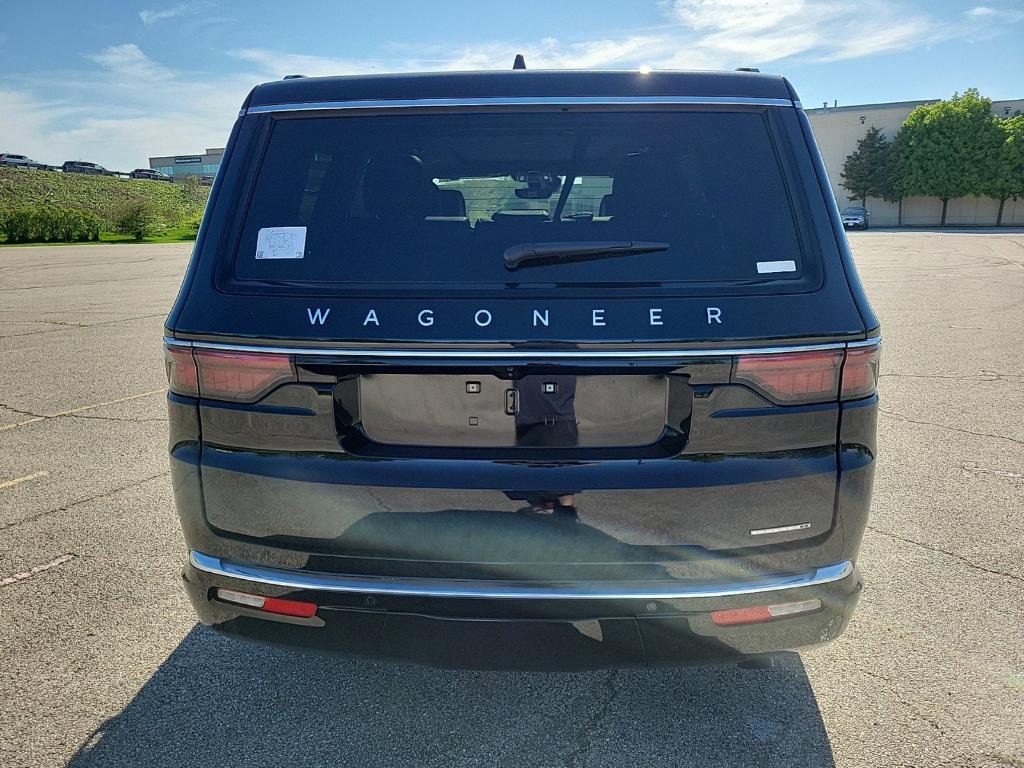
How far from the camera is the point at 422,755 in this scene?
2494 millimetres

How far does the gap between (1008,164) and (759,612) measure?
267 feet

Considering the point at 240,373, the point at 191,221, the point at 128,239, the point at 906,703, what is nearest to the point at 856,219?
the point at 191,221

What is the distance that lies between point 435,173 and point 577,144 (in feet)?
1.39

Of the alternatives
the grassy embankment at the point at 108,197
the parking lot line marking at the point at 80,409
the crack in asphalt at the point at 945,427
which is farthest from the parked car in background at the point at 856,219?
the parking lot line marking at the point at 80,409

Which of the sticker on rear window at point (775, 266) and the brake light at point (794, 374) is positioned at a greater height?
the sticker on rear window at point (775, 266)

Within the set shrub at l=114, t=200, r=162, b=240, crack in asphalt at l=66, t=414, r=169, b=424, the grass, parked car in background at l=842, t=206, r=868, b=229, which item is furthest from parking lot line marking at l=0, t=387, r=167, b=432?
parked car in background at l=842, t=206, r=868, b=229

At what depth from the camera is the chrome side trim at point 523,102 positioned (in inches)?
90.4

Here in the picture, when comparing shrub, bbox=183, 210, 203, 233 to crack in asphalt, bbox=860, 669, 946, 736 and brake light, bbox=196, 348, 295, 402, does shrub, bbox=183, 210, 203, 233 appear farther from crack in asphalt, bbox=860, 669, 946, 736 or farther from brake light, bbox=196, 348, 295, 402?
crack in asphalt, bbox=860, 669, 946, 736

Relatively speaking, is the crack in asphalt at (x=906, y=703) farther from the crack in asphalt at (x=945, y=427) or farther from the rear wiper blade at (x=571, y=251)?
the crack in asphalt at (x=945, y=427)

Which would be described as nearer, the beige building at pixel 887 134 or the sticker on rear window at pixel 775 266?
the sticker on rear window at pixel 775 266

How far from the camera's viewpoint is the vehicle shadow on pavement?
248cm

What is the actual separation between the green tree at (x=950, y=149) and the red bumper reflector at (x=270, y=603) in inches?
3208

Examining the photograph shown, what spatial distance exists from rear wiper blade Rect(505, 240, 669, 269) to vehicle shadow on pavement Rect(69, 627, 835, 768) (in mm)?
1337

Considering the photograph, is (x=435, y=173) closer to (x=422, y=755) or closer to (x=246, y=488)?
(x=246, y=488)
